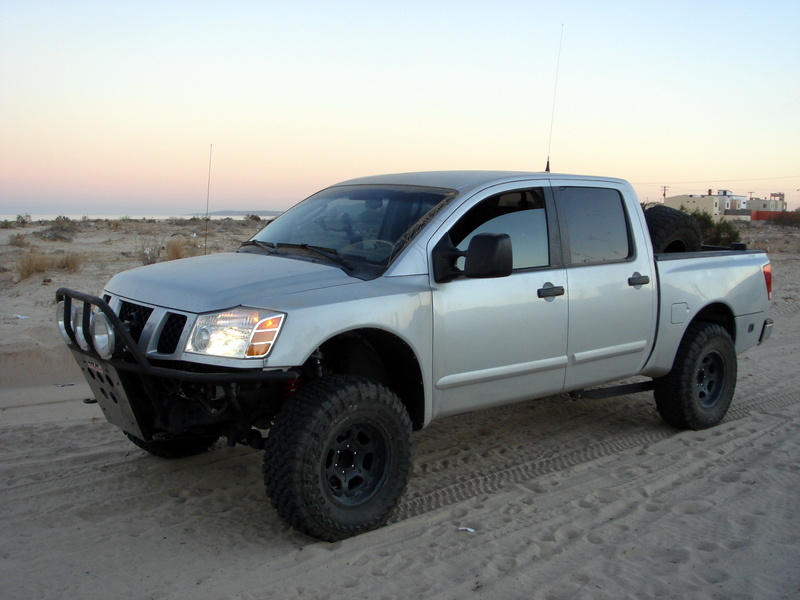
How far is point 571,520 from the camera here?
14.2ft

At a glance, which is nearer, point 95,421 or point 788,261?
point 95,421

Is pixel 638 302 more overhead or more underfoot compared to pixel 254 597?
more overhead

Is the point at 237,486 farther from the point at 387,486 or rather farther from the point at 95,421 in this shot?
the point at 95,421

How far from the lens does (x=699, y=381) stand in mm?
6270

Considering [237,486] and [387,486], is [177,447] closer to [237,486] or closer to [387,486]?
[237,486]

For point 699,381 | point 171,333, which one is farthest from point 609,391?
point 171,333

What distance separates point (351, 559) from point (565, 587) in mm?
1038

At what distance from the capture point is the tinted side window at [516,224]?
4750 mm

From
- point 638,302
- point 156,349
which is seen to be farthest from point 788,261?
point 156,349

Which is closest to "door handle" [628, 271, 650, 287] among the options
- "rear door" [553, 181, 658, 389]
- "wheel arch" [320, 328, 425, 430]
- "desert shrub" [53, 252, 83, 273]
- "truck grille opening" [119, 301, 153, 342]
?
"rear door" [553, 181, 658, 389]

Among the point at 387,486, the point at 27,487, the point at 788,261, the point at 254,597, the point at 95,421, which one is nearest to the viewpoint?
the point at 254,597

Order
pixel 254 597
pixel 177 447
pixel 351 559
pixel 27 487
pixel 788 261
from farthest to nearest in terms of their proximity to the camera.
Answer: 1. pixel 788 261
2. pixel 177 447
3. pixel 27 487
4. pixel 351 559
5. pixel 254 597

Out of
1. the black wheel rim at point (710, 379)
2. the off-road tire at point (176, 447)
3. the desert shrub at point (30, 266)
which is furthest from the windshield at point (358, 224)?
the desert shrub at point (30, 266)

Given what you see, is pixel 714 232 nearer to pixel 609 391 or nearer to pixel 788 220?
pixel 609 391
